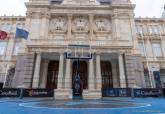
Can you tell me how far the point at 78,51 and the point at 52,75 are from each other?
330 inches

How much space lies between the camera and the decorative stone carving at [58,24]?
33.7 m

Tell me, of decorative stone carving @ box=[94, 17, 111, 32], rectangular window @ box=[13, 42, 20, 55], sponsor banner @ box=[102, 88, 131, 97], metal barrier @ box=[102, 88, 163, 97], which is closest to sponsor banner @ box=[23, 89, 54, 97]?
sponsor banner @ box=[102, 88, 131, 97]

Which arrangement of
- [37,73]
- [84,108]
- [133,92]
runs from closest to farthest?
[84,108] → [133,92] → [37,73]

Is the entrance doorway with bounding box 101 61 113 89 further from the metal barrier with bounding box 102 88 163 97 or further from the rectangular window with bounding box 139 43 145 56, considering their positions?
the rectangular window with bounding box 139 43 145 56

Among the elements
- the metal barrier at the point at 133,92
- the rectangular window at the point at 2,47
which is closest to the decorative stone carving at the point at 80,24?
the metal barrier at the point at 133,92

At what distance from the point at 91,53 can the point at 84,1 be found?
14739 millimetres

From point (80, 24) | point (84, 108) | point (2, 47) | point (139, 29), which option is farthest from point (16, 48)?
point (84, 108)

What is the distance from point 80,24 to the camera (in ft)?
112

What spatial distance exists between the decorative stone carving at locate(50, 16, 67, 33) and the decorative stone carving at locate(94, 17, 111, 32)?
6.75m

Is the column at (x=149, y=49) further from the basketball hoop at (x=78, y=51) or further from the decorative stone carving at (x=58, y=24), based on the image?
the decorative stone carving at (x=58, y=24)

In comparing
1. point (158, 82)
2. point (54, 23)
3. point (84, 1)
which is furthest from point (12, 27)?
point (158, 82)

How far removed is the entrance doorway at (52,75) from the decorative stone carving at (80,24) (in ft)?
27.5

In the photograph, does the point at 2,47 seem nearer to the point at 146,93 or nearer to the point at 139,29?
the point at 146,93

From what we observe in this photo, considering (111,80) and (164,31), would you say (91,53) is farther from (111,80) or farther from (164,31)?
(164,31)
